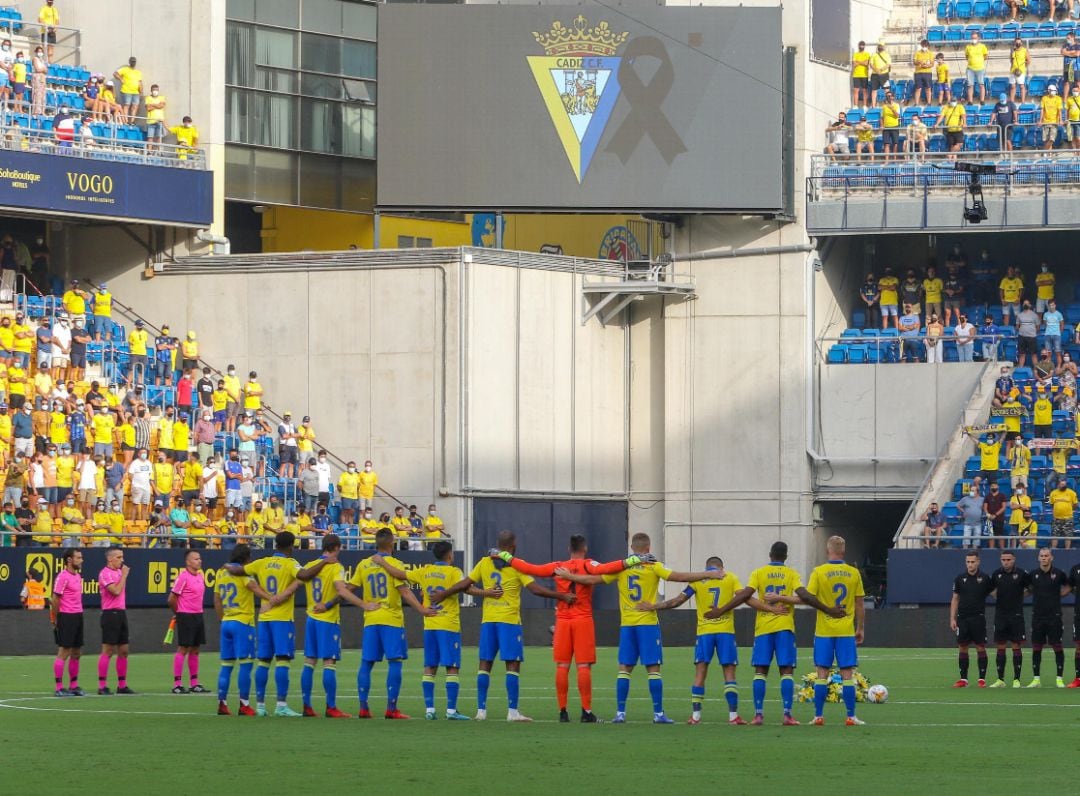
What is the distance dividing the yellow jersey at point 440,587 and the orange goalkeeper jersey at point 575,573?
74 centimetres

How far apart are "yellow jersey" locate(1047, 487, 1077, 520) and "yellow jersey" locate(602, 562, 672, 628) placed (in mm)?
25259

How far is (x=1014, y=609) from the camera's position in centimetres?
2828

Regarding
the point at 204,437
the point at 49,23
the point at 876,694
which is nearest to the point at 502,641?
the point at 876,694

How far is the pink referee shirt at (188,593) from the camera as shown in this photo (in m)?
25.9

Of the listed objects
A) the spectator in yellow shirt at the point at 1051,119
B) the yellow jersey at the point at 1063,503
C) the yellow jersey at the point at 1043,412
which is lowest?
the yellow jersey at the point at 1063,503

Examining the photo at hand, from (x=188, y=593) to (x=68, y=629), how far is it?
1.52 m

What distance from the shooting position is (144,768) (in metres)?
16.6

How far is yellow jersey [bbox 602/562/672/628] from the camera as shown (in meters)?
21.0

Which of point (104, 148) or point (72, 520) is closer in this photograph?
point (72, 520)

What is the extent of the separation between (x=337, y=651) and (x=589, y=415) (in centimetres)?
2925

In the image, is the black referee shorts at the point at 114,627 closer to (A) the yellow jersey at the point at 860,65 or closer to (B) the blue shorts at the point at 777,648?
(B) the blue shorts at the point at 777,648

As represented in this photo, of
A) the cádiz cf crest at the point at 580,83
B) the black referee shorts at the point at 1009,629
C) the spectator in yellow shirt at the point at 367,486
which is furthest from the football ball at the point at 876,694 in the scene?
the cádiz cf crest at the point at 580,83

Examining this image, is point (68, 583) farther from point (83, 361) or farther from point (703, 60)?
point (703, 60)

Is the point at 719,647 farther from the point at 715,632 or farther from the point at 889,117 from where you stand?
the point at 889,117
